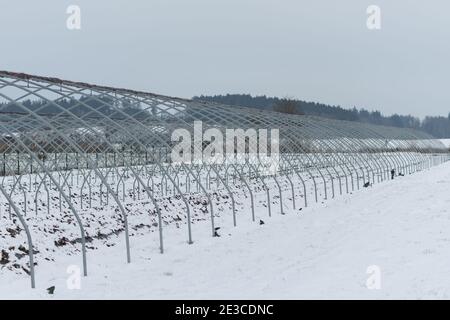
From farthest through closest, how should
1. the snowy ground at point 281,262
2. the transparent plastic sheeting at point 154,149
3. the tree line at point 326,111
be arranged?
the tree line at point 326,111
the transparent plastic sheeting at point 154,149
the snowy ground at point 281,262

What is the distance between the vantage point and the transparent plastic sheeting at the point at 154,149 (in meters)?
11.6

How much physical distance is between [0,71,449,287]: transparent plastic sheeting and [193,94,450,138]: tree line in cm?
332

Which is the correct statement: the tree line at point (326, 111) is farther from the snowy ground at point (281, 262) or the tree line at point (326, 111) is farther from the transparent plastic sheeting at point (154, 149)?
the snowy ground at point (281, 262)

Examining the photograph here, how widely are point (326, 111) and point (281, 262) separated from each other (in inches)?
4504

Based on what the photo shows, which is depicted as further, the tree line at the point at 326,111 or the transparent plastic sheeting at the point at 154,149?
the tree line at the point at 326,111

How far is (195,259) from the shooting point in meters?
10.6

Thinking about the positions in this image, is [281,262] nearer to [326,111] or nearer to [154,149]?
[154,149]

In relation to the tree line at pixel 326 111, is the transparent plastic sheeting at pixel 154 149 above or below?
below

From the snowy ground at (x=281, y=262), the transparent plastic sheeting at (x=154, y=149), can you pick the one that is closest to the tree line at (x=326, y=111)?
the transparent plastic sheeting at (x=154, y=149)

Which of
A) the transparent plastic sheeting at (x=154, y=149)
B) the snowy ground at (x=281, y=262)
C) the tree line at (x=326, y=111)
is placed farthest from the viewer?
the tree line at (x=326, y=111)

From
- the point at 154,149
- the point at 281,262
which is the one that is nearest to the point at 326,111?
the point at 154,149

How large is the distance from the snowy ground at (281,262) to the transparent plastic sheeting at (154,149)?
60 centimetres

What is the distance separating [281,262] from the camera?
9.72 meters

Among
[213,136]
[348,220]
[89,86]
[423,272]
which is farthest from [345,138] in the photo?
[423,272]
